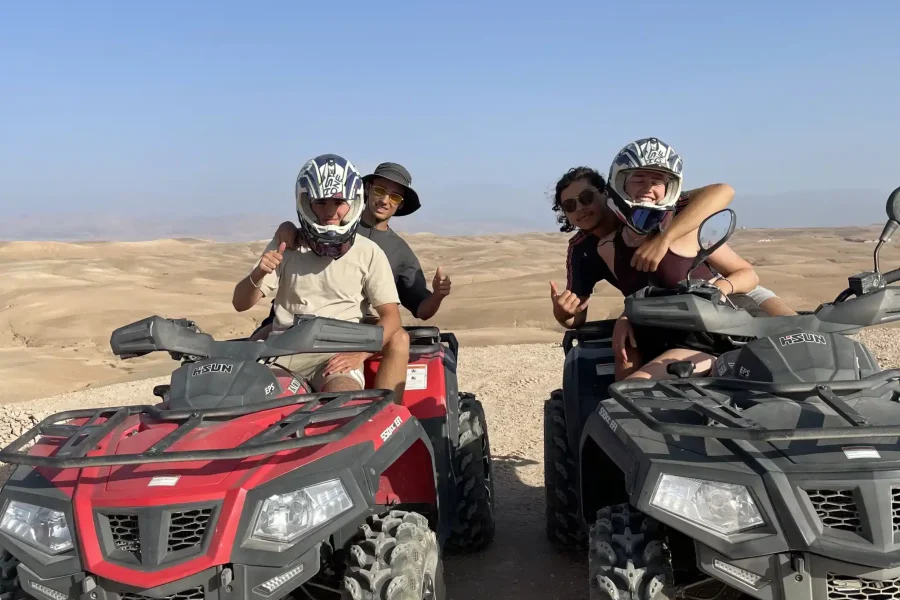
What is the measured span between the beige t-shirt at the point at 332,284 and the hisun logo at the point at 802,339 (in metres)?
2.27

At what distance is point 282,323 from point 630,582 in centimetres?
276

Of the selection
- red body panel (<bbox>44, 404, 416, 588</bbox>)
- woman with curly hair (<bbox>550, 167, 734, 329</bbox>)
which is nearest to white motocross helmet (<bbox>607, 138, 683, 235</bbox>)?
woman with curly hair (<bbox>550, 167, 734, 329</bbox>)

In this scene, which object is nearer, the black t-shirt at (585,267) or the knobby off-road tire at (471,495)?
the knobby off-road tire at (471,495)

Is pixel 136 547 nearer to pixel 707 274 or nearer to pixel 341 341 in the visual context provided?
pixel 341 341

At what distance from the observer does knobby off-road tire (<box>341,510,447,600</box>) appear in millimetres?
2852

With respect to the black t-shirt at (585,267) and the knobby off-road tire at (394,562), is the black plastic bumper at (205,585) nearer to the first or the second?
the knobby off-road tire at (394,562)

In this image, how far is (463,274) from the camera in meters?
35.7

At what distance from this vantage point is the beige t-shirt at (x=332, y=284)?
4906 mm

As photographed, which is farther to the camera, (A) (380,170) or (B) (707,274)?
(A) (380,170)

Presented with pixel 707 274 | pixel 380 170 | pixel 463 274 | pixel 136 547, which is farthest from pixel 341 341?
pixel 463 274

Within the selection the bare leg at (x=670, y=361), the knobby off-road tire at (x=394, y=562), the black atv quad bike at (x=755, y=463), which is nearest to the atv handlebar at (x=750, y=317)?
the black atv quad bike at (x=755, y=463)

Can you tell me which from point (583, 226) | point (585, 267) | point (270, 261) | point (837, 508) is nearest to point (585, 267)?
point (585, 267)

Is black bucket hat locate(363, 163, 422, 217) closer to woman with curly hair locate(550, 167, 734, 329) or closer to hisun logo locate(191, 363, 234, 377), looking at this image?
woman with curly hair locate(550, 167, 734, 329)

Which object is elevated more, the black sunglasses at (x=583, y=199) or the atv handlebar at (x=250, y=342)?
the black sunglasses at (x=583, y=199)
